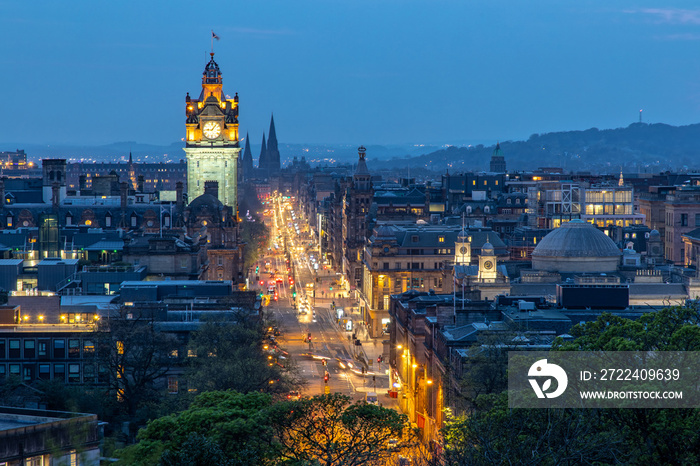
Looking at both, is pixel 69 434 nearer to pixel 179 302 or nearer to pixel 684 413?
pixel 684 413

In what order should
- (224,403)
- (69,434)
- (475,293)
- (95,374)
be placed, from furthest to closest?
1. (475,293)
2. (95,374)
3. (224,403)
4. (69,434)

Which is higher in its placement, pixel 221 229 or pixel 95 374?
pixel 221 229

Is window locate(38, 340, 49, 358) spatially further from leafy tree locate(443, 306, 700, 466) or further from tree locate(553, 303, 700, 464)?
tree locate(553, 303, 700, 464)

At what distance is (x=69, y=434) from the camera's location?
6281cm

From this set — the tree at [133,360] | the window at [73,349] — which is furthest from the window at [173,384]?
the window at [73,349]

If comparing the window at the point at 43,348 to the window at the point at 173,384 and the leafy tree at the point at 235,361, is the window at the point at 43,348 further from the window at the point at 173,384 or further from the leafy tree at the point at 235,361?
the leafy tree at the point at 235,361

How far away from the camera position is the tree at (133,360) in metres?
94.8

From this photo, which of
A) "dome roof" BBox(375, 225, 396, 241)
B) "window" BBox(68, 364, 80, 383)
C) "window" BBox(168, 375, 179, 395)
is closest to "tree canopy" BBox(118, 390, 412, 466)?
"window" BBox(168, 375, 179, 395)

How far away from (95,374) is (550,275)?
51.3 m

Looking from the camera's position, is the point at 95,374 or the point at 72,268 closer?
the point at 95,374

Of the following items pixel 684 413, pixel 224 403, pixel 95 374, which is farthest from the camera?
pixel 95 374

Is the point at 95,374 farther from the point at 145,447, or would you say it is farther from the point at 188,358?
the point at 145,447

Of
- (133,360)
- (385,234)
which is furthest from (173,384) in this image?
(385,234)

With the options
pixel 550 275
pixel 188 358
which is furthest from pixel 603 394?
pixel 550 275
